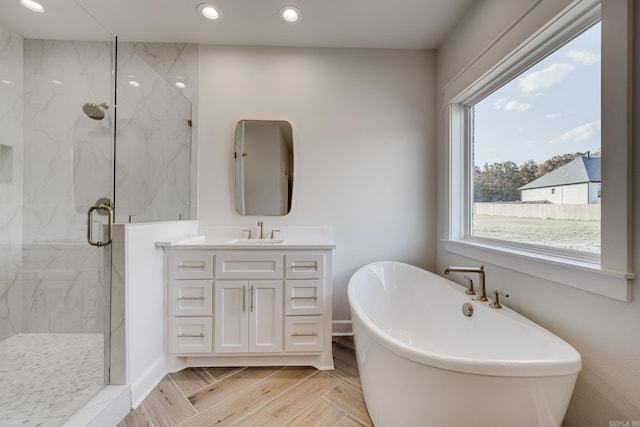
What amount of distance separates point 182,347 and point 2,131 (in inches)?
65.2

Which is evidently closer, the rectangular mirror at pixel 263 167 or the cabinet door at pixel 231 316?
the cabinet door at pixel 231 316

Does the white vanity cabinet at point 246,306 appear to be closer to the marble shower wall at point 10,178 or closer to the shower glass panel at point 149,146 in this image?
the shower glass panel at point 149,146

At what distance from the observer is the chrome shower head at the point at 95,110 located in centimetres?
161

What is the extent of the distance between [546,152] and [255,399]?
6.99 feet

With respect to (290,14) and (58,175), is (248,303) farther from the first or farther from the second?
(290,14)

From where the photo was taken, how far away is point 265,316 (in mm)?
1675

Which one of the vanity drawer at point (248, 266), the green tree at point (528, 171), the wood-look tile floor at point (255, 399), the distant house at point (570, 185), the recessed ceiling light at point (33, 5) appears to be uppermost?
the recessed ceiling light at point (33, 5)

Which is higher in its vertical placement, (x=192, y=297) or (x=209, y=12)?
(x=209, y=12)

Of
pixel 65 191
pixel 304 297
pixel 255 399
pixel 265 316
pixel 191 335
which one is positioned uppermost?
pixel 65 191

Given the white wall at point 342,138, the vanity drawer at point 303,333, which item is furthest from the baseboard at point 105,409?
the white wall at point 342,138

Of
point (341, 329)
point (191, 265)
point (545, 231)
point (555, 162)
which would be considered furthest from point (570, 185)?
point (191, 265)

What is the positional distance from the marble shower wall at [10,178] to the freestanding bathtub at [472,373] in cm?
210

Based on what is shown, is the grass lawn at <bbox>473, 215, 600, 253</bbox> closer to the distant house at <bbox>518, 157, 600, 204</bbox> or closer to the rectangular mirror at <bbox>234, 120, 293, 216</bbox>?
the distant house at <bbox>518, 157, 600, 204</bbox>

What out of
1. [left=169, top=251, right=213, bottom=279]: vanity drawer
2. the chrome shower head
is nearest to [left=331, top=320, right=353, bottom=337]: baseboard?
[left=169, top=251, right=213, bottom=279]: vanity drawer
